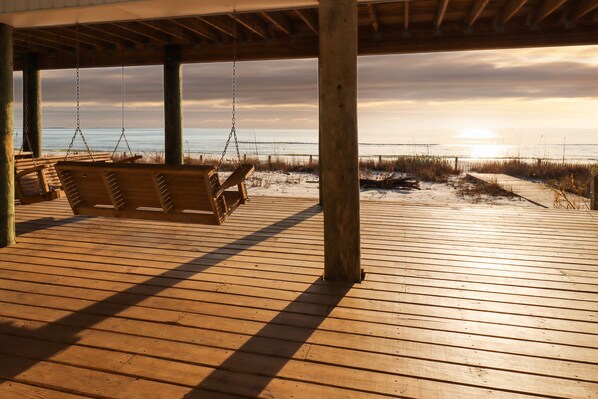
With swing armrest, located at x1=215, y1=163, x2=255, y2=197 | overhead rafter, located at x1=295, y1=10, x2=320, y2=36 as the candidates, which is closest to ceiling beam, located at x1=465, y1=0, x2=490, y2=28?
overhead rafter, located at x1=295, y1=10, x2=320, y2=36

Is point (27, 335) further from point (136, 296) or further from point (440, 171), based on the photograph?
point (440, 171)

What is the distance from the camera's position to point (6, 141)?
4617 millimetres

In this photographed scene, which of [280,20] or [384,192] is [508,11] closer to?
[280,20]

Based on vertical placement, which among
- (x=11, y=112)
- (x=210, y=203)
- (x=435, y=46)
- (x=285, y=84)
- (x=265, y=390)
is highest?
(x=285, y=84)

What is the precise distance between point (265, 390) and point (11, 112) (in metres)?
4.18

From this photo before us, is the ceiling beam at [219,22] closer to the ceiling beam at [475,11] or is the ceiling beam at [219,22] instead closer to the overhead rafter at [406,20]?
the overhead rafter at [406,20]

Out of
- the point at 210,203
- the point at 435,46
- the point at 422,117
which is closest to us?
the point at 210,203

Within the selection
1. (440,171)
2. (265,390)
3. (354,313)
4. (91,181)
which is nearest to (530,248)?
(354,313)

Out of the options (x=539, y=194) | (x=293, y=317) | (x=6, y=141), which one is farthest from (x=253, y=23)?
(x=539, y=194)

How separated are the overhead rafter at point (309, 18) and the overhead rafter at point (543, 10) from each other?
302 cm

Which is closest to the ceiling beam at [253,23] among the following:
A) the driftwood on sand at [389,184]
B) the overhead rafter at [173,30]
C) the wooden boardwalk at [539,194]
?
the overhead rafter at [173,30]

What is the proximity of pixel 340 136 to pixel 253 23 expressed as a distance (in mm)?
3937

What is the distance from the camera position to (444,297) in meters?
3.30

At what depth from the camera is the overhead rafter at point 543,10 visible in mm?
5617
